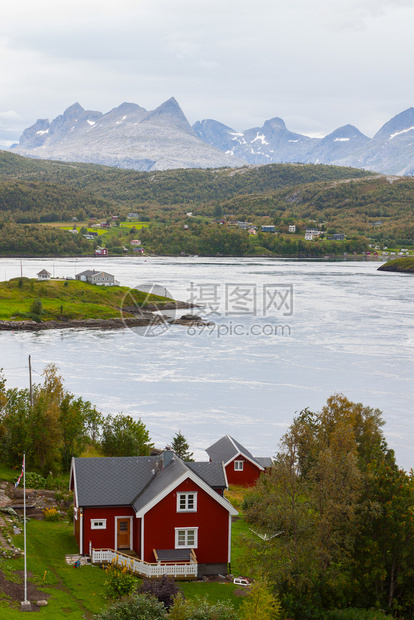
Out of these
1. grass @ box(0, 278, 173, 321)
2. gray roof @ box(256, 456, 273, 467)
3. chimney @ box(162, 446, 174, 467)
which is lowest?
gray roof @ box(256, 456, 273, 467)

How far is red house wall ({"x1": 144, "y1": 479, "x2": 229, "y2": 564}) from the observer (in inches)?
593

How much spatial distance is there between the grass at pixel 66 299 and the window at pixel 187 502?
1938 inches

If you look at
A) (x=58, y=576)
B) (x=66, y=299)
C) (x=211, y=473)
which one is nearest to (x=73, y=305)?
(x=66, y=299)

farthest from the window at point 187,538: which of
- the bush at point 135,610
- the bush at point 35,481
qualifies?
the bush at point 35,481

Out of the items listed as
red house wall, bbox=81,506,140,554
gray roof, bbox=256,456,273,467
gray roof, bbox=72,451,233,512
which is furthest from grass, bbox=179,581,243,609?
gray roof, bbox=256,456,273,467

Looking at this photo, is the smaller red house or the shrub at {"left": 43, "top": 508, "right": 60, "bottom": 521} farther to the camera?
the smaller red house

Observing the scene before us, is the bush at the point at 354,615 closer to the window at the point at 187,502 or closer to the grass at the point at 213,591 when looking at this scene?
the grass at the point at 213,591

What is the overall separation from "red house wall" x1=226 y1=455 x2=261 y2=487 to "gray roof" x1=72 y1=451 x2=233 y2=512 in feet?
25.1

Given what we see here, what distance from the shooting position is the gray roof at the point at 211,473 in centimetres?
1592

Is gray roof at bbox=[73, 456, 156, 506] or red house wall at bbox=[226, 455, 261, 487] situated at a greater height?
gray roof at bbox=[73, 456, 156, 506]

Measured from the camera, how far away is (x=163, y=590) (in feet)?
41.0

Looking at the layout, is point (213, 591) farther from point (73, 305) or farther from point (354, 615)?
point (73, 305)

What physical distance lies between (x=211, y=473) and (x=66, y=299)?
5534 centimetres

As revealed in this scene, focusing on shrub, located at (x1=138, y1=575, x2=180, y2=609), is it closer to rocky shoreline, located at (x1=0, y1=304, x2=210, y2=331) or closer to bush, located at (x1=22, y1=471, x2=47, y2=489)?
bush, located at (x1=22, y1=471, x2=47, y2=489)
